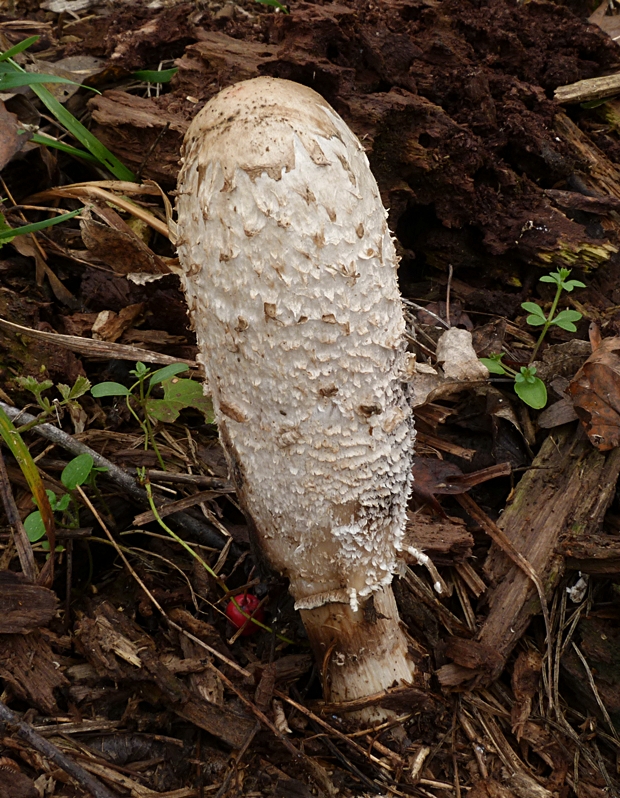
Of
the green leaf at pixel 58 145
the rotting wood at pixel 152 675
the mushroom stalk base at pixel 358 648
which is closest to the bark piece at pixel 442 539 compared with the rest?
the mushroom stalk base at pixel 358 648

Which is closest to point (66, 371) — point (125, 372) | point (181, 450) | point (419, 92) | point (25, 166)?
point (125, 372)

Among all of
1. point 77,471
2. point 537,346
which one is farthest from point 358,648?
point 537,346

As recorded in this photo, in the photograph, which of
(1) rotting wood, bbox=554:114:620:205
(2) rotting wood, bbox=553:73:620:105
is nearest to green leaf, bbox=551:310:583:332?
(1) rotting wood, bbox=554:114:620:205

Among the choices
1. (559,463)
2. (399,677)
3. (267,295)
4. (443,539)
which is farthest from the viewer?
(559,463)

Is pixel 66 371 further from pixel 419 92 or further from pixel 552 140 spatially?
pixel 552 140

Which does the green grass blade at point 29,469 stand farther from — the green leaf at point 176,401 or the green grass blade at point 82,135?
the green grass blade at point 82,135

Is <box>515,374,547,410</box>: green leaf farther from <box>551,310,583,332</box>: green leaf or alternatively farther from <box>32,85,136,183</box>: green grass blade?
<box>32,85,136,183</box>: green grass blade

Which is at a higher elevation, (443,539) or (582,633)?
(443,539)
